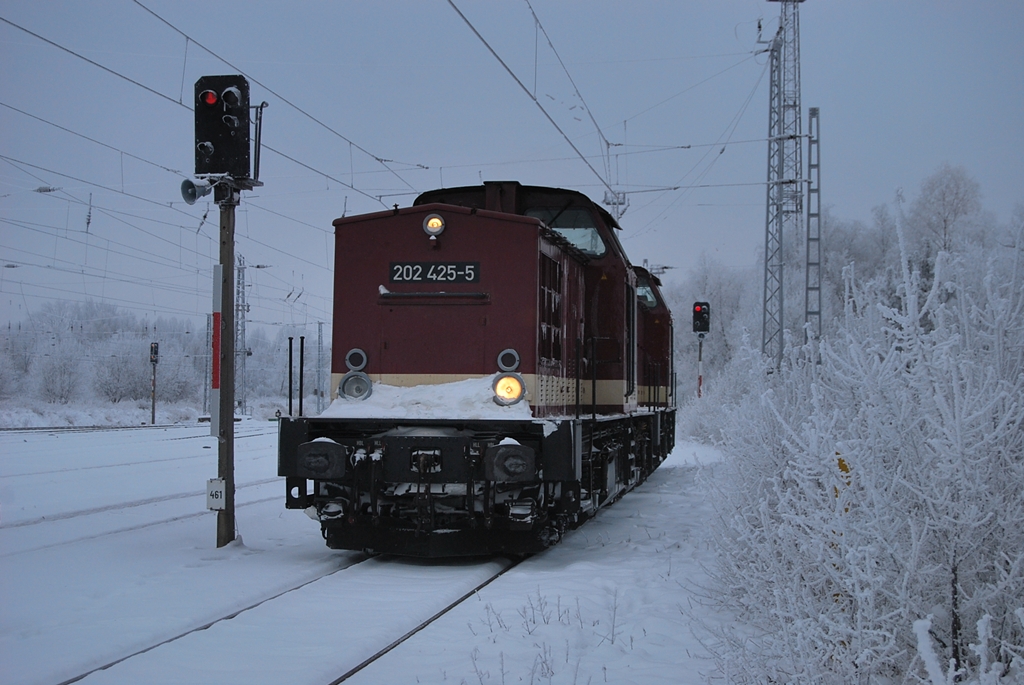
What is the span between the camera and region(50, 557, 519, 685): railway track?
402 cm

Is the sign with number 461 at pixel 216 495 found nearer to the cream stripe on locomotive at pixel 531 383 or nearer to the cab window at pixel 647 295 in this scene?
the cream stripe on locomotive at pixel 531 383

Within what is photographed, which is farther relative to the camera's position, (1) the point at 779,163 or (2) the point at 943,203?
(2) the point at 943,203

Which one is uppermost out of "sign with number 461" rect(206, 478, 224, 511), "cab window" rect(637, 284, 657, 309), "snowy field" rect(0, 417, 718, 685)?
"cab window" rect(637, 284, 657, 309)

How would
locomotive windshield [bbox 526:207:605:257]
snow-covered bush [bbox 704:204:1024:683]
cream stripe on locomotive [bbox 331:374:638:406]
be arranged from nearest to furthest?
snow-covered bush [bbox 704:204:1024:683], cream stripe on locomotive [bbox 331:374:638:406], locomotive windshield [bbox 526:207:605:257]

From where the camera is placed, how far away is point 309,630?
4738 millimetres

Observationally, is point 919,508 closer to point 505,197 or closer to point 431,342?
point 431,342

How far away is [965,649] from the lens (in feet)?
10.7

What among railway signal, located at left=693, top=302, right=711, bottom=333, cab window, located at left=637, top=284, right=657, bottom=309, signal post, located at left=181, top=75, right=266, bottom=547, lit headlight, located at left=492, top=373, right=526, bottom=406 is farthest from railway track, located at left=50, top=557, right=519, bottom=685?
railway signal, located at left=693, top=302, right=711, bottom=333

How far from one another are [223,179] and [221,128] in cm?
43

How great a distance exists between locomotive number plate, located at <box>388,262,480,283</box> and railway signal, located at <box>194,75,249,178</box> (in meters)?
1.60

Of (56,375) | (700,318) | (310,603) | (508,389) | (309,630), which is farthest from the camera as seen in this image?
(56,375)

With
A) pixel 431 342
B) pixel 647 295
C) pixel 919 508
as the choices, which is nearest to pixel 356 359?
pixel 431 342

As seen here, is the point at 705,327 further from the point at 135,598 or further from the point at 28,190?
the point at 135,598

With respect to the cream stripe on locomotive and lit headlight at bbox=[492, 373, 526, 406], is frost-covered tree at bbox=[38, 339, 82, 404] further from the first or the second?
lit headlight at bbox=[492, 373, 526, 406]
